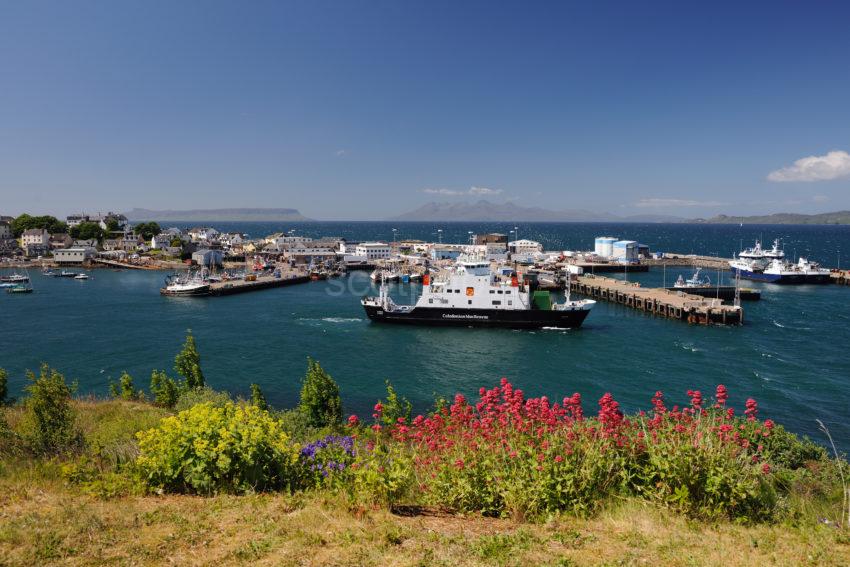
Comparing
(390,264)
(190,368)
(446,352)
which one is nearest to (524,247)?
(390,264)

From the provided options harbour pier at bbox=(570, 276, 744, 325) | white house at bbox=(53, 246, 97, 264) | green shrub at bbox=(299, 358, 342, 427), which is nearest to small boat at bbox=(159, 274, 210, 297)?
white house at bbox=(53, 246, 97, 264)

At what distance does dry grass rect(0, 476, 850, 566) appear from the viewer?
17.2 feet

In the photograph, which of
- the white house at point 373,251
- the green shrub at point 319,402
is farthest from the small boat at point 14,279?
the green shrub at point 319,402

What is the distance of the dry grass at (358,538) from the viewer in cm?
525

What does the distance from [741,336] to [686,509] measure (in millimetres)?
37189

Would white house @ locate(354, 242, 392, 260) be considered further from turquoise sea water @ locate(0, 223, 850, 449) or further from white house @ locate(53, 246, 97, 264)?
white house @ locate(53, 246, 97, 264)

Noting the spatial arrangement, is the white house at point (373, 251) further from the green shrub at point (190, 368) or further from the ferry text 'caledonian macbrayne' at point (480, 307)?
the green shrub at point (190, 368)

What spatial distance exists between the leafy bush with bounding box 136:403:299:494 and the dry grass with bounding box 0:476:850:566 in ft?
1.50

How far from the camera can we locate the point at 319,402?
1827 cm

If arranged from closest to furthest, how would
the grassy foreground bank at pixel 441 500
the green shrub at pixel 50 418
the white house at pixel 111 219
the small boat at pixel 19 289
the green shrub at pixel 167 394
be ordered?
the grassy foreground bank at pixel 441 500, the green shrub at pixel 50 418, the green shrub at pixel 167 394, the small boat at pixel 19 289, the white house at pixel 111 219

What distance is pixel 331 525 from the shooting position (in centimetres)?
595

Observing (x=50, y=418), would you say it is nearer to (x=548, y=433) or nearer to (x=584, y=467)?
(x=548, y=433)

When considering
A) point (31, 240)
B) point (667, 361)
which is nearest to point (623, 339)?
point (667, 361)

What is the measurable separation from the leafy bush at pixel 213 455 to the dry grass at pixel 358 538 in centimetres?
46
